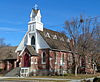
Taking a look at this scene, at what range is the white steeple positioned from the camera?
4353 cm

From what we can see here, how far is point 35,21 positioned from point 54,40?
6.39 m

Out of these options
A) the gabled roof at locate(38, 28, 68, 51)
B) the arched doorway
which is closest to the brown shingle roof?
the arched doorway

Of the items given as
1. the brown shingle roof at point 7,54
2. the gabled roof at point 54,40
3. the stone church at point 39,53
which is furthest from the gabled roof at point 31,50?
the brown shingle roof at point 7,54

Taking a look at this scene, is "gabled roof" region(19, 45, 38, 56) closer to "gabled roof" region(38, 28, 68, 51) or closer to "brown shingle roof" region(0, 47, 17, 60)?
"gabled roof" region(38, 28, 68, 51)

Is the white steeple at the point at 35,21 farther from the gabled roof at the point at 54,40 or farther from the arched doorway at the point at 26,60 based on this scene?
the arched doorway at the point at 26,60

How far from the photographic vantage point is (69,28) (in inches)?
1470

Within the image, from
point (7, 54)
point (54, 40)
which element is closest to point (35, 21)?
point (54, 40)

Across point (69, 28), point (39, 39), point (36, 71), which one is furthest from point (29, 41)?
point (69, 28)

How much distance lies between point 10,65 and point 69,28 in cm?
1843

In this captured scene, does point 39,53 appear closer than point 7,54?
Yes

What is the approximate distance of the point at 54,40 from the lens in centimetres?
4503

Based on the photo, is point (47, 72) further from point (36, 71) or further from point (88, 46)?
point (88, 46)

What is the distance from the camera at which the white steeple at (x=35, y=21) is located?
43525 mm

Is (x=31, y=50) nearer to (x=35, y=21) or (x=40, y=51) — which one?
(x=40, y=51)
